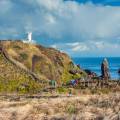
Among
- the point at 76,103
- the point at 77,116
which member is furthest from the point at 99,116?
the point at 76,103

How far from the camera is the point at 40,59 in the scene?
173 feet

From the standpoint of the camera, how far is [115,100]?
30562 millimetres

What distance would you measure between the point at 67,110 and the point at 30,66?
23.4 m

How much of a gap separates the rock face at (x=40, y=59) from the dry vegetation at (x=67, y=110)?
19172mm

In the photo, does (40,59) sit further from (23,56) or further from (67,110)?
(67,110)

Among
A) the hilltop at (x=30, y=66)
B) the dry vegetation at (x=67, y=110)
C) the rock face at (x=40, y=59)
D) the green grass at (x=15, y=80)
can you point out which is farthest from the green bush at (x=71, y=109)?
the rock face at (x=40, y=59)

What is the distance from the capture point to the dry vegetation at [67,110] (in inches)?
1020

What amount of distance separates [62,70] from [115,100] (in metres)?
24.8

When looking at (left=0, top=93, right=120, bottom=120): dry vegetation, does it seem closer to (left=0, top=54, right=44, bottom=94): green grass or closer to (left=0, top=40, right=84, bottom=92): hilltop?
(left=0, top=54, right=44, bottom=94): green grass

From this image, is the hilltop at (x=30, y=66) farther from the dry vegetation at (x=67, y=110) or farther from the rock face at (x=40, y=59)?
the dry vegetation at (x=67, y=110)

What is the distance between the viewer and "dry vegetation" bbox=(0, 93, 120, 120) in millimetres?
25906

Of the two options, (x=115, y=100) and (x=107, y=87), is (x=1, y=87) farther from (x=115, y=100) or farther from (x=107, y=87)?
(x=115, y=100)

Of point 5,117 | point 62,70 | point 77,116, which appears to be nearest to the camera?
point 77,116

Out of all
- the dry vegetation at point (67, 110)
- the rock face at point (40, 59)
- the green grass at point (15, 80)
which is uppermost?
the rock face at point (40, 59)
